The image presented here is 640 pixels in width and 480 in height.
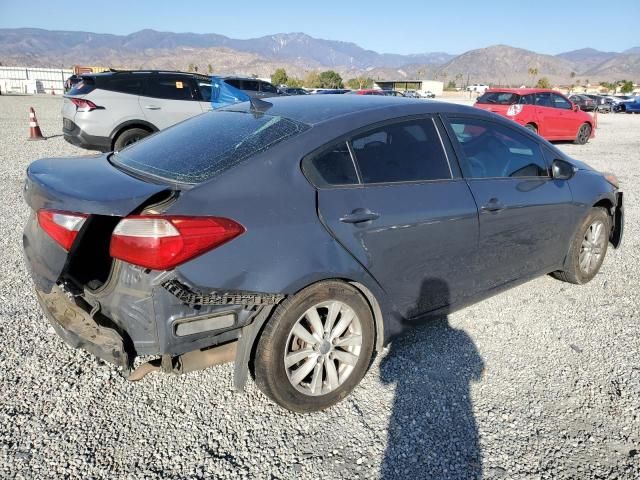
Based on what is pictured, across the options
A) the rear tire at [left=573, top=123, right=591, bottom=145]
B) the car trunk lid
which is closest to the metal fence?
the rear tire at [left=573, top=123, right=591, bottom=145]

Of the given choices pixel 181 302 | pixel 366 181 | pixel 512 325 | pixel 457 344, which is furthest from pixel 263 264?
pixel 512 325

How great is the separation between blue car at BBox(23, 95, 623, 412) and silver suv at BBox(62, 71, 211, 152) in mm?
6160

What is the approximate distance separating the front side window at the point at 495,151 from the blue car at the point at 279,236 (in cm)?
2

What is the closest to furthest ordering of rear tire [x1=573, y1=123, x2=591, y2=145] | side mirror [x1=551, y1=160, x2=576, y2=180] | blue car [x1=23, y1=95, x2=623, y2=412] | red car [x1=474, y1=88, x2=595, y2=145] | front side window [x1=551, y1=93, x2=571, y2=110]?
blue car [x1=23, y1=95, x2=623, y2=412], side mirror [x1=551, y1=160, x2=576, y2=180], red car [x1=474, y1=88, x2=595, y2=145], front side window [x1=551, y1=93, x2=571, y2=110], rear tire [x1=573, y1=123, x2=591, y2=145]

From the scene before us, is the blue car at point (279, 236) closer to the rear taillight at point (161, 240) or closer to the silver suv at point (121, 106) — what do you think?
the rear taillight at point (161, 240)

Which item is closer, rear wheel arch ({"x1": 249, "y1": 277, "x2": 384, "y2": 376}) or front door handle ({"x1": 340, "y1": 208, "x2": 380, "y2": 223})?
rear wheel arch ({"x1": 249, "y1": 277, "x2": 384, "y2": 376})

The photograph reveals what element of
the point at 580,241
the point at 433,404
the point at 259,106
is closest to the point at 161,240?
the point at 259,106

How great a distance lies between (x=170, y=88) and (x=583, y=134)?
42.5 ft

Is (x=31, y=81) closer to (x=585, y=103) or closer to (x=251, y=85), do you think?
(x=251, y=85)

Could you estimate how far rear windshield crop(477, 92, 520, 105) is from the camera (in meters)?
14.3

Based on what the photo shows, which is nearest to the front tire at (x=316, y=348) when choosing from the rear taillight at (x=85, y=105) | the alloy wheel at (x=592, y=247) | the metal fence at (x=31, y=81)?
the alloy wheel at (x=592, y=247)

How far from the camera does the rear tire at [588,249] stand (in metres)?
4.24

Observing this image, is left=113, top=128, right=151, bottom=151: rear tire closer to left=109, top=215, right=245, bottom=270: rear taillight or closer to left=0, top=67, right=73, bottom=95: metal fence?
left=109, top=215, right=245, bottom=270: rear taillight

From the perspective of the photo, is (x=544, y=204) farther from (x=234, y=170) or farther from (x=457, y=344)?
(x=234, y=170)
